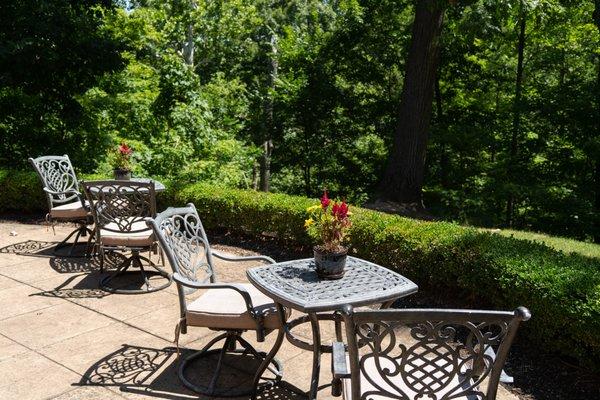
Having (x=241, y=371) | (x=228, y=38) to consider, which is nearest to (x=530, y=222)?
(x=241, y=371)

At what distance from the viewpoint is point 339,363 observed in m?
2.57

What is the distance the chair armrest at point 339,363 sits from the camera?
8.22 feet

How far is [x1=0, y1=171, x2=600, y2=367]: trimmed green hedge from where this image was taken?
157 inches

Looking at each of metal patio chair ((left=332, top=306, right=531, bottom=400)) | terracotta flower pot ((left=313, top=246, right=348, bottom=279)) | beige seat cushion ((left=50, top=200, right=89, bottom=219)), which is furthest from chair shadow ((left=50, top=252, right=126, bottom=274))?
metal patio chair ((left=332, top=306, right=531, bottom=400))

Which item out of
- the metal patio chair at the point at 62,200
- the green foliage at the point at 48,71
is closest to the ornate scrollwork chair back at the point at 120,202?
the metal patio chair at the point at 62,200

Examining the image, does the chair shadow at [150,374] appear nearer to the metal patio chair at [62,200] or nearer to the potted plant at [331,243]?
the potted plant at [331,243]

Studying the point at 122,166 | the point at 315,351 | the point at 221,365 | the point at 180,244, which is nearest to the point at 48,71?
the point at 122,166

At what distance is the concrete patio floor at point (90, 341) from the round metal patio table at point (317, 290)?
44 centimetres

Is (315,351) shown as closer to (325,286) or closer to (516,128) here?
(325,286)

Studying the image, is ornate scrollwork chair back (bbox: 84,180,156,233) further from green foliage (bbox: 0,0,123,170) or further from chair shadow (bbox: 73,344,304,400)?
green foliage (bbox: 0,0,123,170)

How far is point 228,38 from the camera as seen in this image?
65.5 feet

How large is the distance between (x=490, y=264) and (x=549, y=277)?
514 millimetres

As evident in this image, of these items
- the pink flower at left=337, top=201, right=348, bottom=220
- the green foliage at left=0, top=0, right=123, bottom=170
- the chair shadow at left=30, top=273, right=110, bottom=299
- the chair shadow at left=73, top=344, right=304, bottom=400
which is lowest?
the chair shadow at left=73, top=344, right=304, bottom=400

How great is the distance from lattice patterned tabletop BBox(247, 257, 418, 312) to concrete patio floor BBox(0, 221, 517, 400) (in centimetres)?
74
